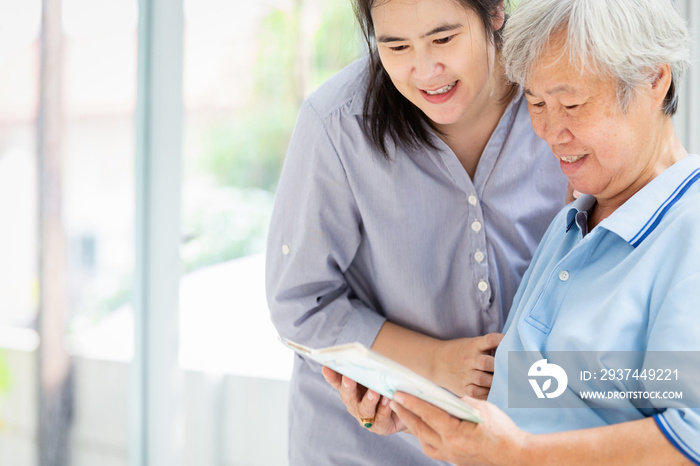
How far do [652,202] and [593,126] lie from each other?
15 centimetres

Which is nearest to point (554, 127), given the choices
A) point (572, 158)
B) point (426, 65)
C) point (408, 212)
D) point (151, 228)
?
point (572, 158)

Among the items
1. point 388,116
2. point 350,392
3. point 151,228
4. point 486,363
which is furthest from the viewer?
point 151,228

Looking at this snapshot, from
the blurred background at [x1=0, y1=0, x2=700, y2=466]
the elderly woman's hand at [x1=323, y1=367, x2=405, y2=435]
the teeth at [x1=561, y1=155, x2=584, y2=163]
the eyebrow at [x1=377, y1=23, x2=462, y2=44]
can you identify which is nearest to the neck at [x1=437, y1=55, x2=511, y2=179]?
the eyebrow at [x1=377, y1=23, x2=462, y2=44]

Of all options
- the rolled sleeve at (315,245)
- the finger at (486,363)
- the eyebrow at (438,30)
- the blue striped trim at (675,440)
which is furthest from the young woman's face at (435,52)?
the blue striped trim at (675,440)

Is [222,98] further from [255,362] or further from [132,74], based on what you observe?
[255,362]

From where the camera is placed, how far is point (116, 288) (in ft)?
8.69

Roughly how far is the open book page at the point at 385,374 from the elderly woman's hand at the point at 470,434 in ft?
0.06

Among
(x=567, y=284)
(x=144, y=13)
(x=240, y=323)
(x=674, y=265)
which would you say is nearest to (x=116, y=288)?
(x=240, y=323)

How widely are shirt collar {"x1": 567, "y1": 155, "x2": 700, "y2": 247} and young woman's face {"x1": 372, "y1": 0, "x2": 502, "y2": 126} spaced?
427 millimetres

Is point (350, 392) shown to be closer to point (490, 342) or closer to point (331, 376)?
point (331, 376)

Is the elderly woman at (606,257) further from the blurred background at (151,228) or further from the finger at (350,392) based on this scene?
the blurred background at (151,228)

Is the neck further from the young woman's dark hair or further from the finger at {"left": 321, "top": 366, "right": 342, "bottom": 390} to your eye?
the finger at {"left": 321, "top": 366, "right": 342, "bottom": 390}

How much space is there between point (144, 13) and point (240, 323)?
130cm

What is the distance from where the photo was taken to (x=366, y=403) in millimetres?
1247
